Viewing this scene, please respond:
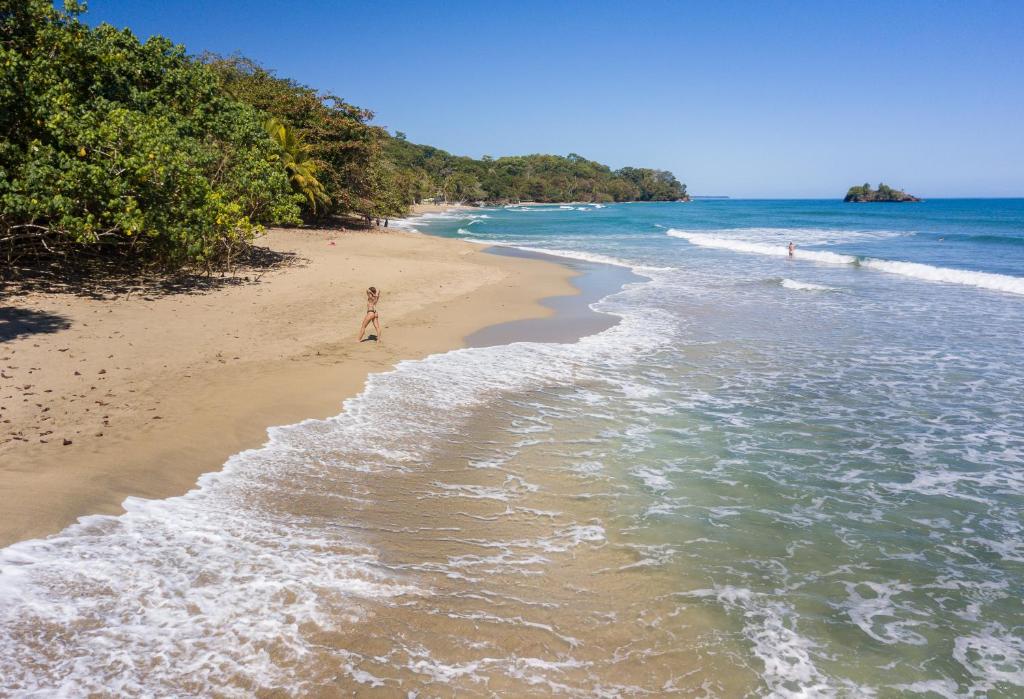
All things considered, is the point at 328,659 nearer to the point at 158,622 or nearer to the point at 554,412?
the point at 158,622

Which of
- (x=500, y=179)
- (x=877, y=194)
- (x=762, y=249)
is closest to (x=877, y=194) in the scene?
(x=877, y=194)

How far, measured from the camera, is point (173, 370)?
975cm

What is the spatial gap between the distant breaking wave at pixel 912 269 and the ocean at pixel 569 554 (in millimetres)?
17480

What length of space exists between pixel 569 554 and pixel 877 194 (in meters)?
183

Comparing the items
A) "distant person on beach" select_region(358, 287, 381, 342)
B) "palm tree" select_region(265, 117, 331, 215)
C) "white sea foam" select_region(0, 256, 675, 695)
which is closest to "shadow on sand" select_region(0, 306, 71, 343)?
"distant person on beach" select_region(358, 287, 381, 342)

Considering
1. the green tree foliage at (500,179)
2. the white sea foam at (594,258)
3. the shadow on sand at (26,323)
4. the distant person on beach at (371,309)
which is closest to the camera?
the shadow on sand at (26,323)

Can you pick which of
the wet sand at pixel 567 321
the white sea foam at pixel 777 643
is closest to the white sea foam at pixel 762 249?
the wet sand at pixel 567 321

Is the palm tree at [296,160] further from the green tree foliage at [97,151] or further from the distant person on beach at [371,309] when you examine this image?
the distant person on beach at [371,309]

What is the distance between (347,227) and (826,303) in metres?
27.5

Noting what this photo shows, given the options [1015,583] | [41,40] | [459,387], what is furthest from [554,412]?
[41,40]

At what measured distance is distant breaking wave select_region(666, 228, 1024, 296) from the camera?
80.5ft

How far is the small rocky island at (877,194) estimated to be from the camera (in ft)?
517

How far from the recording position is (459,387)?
34.0ft

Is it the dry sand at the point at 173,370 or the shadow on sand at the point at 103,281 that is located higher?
the shadow on sand at the point at 103,281
